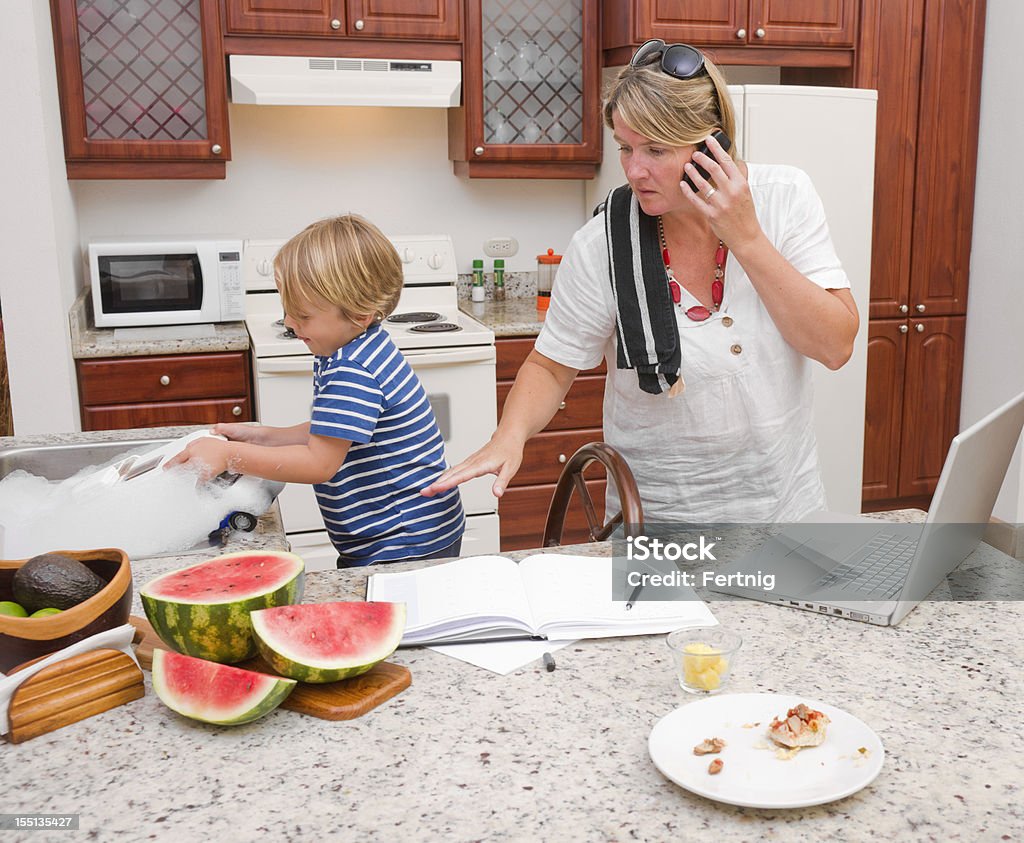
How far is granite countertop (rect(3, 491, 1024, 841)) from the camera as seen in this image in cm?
85

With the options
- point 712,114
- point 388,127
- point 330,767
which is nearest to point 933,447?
point 388,127

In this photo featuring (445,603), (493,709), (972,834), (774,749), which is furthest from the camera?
(445,603)

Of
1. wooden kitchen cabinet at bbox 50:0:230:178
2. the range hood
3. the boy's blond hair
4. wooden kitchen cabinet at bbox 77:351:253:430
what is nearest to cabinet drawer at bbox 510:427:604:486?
wooden kitchen cabinet at bbox 77:351:253:430

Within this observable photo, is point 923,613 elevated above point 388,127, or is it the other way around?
point 388,127

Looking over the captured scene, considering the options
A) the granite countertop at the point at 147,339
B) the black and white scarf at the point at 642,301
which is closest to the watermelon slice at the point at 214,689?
the black and white scarf at the point at 642,301

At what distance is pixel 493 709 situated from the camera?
1049 mm

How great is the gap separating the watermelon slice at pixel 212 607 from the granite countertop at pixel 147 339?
7.21 ft

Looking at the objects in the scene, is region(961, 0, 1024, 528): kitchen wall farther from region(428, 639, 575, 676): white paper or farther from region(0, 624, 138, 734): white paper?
region(0, 624, 138, 734): white paper

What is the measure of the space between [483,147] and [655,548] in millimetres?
2459

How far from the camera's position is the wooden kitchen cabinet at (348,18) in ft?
10.9

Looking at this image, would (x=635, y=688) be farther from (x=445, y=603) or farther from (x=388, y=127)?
(x=388, y=127)

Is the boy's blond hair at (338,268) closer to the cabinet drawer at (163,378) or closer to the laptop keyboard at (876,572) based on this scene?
the laptop keyboard at (876,572)

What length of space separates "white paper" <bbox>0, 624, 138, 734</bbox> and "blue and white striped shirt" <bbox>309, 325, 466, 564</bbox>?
0.69m

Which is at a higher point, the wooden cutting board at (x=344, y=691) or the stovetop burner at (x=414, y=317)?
the stovetop burner at (x=414, y=317)
